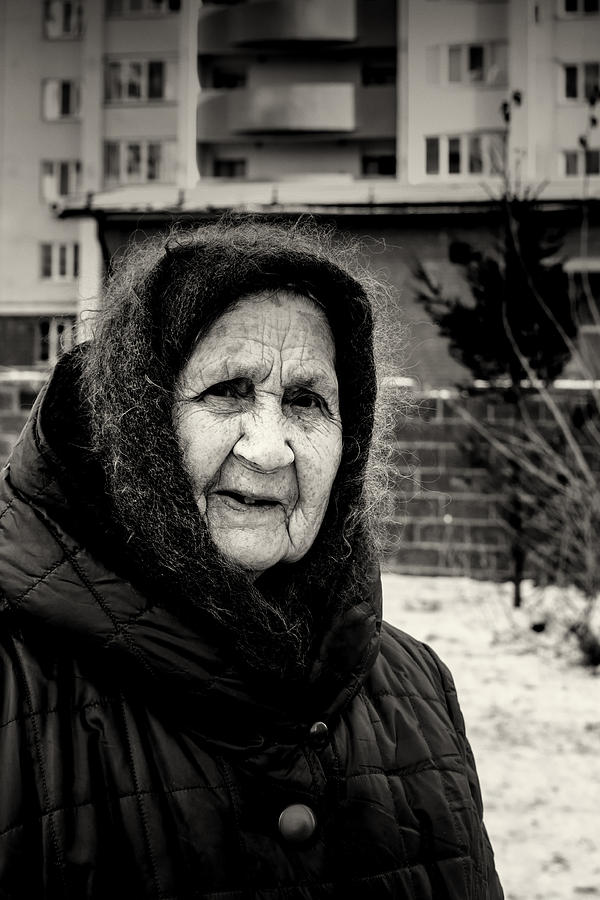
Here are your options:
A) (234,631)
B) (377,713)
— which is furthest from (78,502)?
(377,713)

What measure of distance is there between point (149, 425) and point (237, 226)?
523mm

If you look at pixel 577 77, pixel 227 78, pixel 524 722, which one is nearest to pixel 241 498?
pixel 524 722

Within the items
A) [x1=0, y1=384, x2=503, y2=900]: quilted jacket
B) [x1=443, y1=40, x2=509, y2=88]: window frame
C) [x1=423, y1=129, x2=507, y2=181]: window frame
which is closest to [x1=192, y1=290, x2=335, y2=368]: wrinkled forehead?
[x1=0, y1=384, x2=503, y2=900]: quilted jacket

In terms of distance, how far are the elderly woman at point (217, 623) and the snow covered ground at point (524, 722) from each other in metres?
1.88

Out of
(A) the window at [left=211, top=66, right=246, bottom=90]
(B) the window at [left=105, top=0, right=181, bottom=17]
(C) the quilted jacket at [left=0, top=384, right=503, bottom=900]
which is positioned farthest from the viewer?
(A) the window at [left=211, top=66, right=246, bottom=90]

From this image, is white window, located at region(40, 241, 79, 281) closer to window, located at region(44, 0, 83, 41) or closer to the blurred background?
the blurred background

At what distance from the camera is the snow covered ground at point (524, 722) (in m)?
3.40

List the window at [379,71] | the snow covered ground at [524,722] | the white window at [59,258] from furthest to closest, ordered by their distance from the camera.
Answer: the window at [379,71], the white window at [59,258], the snow covered ground at [524,722]

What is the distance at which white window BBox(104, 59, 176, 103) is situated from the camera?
3397 cm

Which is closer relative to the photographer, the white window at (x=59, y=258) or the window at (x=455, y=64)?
the window at (x=455, y=64)

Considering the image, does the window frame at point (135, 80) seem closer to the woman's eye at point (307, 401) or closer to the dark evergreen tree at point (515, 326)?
the dark evergreen tree at point (515, 326)

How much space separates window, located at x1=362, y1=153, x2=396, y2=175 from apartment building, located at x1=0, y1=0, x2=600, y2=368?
0.08 meters

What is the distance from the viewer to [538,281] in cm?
718

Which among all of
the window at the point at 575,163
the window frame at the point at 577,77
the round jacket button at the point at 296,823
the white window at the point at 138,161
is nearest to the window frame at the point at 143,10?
the white window at the point at 138,161
